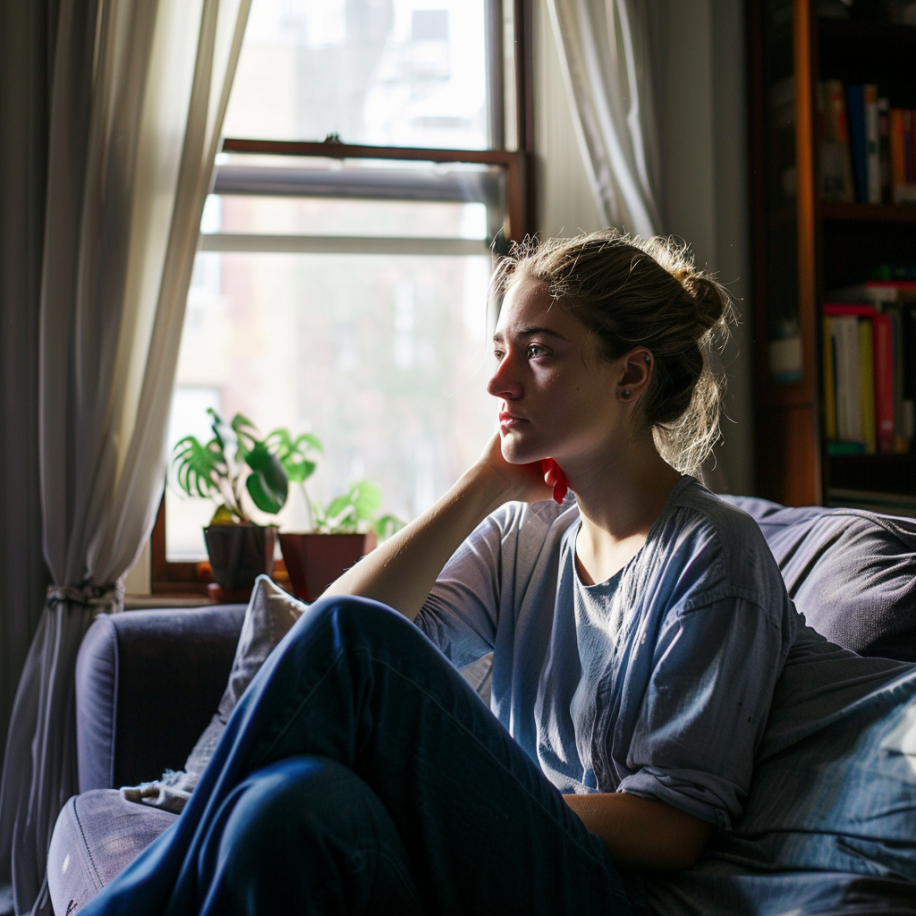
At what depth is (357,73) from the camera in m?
2.54

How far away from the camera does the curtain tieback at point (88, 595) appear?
6.98ft

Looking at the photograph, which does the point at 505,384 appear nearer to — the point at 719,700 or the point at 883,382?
the point at 719,700

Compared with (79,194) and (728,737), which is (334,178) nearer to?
(79,194)

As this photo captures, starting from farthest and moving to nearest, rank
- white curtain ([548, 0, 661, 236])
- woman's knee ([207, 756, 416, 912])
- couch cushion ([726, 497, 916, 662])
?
white curtain ([548, 0, 661, 236]), couch cushion ([726, 497, 916, 662]), woman's knee ([207, 756, 416, 912])

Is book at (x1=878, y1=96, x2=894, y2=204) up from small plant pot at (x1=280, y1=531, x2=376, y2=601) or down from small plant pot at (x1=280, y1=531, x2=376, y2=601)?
up

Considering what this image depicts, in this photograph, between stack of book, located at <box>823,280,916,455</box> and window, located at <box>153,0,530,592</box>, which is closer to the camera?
stack of book, located at <box>823,280,916,455</box>

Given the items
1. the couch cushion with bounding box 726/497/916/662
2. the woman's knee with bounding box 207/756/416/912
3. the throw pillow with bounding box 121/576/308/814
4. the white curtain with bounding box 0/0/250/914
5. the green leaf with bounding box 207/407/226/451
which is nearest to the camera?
the woman's knee with bounding box 207/756/416/912

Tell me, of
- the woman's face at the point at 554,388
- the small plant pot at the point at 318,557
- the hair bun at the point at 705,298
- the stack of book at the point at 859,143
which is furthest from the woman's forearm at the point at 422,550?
the stack of book at the point at 859,143

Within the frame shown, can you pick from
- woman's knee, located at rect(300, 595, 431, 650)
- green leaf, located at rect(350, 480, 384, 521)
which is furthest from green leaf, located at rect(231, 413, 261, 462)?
woman's knee, located at rect(300, 595, 431, 650)

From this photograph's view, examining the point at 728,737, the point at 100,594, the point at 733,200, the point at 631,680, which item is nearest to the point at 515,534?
the point at 631,680

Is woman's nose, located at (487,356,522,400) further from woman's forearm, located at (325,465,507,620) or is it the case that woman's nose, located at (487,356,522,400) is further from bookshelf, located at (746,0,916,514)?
bookshelf, located at (746,0,916,514)

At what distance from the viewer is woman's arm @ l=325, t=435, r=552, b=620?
4.19ft

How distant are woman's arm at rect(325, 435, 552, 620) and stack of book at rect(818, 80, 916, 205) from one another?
140cm

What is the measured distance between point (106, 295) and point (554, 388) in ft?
4.34
